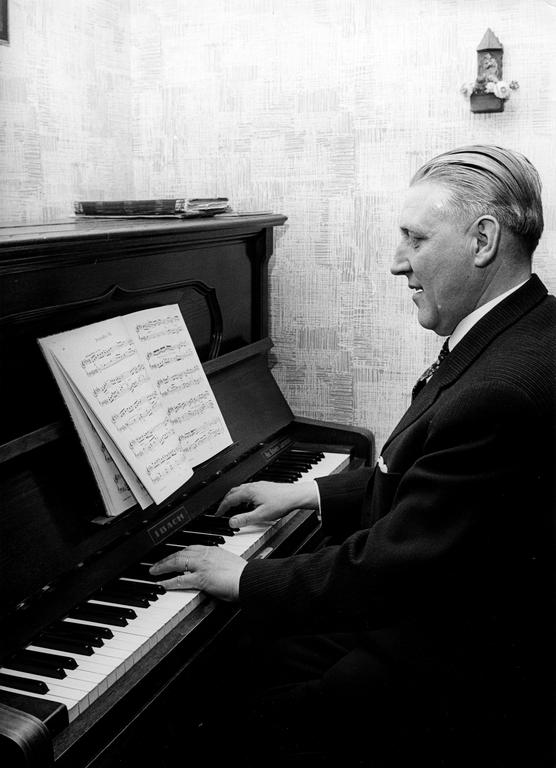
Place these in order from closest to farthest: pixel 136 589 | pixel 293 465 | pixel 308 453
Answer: pixel 136 589 → pixel 293 465 → pixel 308 453

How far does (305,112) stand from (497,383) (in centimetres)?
156

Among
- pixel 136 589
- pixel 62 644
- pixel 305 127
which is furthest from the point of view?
pixel 305 127

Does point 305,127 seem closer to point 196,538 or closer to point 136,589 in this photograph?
point 196,538

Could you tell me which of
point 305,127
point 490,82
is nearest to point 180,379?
point 305,127

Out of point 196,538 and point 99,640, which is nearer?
point 99,640

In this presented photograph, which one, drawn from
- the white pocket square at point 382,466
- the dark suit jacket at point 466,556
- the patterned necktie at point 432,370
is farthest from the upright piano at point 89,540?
the patterned necktie at point 432,370

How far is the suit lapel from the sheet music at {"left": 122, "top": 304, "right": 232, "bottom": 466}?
2.01 feet

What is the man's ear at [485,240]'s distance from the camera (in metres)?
1.60

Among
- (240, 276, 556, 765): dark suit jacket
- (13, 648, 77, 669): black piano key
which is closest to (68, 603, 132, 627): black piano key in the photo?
(13, 648, 77, 669): black piano key

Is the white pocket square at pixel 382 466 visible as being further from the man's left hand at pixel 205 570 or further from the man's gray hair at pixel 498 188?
the man's gray hair at pixel 498 188

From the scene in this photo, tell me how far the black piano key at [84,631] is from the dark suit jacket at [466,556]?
28 centimetres

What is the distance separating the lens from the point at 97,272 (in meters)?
1.80

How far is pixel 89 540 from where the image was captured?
64.5 inches

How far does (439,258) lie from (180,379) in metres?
0.70
